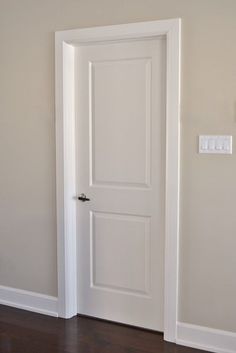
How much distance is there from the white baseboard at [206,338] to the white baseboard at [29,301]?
0.99 m

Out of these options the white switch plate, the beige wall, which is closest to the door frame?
the beige wall

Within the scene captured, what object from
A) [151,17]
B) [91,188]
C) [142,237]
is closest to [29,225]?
[91,188]

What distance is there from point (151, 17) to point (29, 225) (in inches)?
69.2

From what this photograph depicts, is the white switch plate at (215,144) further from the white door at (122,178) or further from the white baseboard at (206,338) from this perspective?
the white baseboard at (206,338)

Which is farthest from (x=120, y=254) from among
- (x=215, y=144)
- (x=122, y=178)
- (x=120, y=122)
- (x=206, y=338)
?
(x=215, y=144)

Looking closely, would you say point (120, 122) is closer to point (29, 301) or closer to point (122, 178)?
point (122, 178)

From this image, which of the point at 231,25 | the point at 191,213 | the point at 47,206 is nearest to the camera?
the point at 231,25

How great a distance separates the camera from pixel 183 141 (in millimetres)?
2955

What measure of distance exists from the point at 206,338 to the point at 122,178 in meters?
1.18

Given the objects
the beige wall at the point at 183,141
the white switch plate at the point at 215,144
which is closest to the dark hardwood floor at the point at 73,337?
the beige wall at the point at 183,141

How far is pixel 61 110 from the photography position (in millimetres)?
3316

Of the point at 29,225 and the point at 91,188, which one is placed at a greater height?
the point at 91,188

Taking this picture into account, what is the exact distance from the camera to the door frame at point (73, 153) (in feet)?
9.63

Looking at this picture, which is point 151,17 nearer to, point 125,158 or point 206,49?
point 206,49
